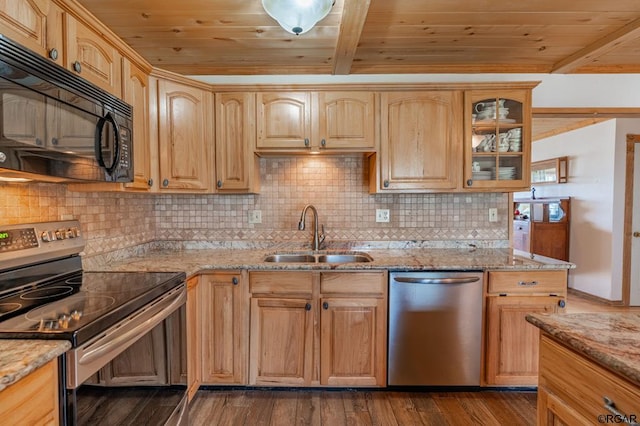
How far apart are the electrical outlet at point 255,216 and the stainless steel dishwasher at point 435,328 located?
3.99ft

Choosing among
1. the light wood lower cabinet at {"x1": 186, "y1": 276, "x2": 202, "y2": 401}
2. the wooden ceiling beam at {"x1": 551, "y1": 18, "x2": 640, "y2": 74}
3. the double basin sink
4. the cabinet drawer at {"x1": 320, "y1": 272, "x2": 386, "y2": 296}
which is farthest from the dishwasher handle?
the wooden ceiling beam at {"x1": 551, "y1": 18, "x2": 640, "y2": 74}

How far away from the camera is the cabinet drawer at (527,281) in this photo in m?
2.10

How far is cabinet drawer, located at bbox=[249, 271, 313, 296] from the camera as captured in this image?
6.93 ft

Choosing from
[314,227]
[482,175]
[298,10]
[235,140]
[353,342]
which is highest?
[298,10]

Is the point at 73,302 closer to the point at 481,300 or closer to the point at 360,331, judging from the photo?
the point at 360,331

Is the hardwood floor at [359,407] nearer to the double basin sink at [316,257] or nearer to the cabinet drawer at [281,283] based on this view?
the cabinet drawer at [281,283]

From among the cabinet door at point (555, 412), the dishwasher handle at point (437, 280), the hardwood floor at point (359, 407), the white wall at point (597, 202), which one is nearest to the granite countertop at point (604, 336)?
the cabinet door at point (555, 412)

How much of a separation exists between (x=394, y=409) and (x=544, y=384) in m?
1.16

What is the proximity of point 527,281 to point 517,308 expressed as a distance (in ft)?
0.60

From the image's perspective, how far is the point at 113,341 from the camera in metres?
1.16

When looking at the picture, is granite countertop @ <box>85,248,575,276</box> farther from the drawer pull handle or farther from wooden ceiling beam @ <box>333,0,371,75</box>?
wooden ceiling beam @ <box>333,0,371,75</box>

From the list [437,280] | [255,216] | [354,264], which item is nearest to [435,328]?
[437,280]

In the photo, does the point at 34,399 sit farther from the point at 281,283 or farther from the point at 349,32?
the point at 349,32

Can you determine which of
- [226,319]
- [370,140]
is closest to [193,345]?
[226,319]
